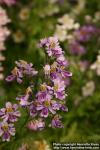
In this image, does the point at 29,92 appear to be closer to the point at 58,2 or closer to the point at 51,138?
the point at 51,138

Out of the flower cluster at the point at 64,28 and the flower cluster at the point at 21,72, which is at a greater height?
the flower cluster at the point at 64,28

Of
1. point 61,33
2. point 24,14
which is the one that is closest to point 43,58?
point 61,33

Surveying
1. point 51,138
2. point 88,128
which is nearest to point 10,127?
point 51,138

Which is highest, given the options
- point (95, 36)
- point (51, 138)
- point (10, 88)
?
point (95, 36)

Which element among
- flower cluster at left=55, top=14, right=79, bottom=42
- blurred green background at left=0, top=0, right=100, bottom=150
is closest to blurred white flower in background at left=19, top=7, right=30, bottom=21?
blurred green background at left=0, top=0, right=100, bottom=150

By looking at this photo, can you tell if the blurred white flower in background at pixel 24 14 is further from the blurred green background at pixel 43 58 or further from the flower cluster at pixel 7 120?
the flower cluster at pixel 7 120

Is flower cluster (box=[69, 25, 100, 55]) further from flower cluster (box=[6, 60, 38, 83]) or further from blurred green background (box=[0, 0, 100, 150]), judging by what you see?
flower cluster (box=[6, 60, 38, 83])

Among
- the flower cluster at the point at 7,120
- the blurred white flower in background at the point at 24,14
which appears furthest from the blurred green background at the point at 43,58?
the flower cluster at the point at 7,120
